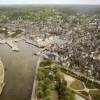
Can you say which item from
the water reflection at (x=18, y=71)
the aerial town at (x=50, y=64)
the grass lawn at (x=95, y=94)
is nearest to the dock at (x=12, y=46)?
the aerial town at (x=50, y=64)

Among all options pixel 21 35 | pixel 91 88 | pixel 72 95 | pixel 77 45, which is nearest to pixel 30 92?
pixel 72 95

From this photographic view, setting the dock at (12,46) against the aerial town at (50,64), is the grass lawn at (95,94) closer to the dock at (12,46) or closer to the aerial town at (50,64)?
the aerial town at (50,64)

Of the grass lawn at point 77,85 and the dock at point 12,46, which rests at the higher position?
the dock at point 12,46

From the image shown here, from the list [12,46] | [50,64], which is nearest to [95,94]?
[50,64]

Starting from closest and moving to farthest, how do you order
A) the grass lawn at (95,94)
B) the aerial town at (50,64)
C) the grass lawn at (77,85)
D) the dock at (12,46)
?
the grass lawn at (95,94) < the aerial town at (50,64) < the grass lawn at (77,85) < the dock at (12,46)

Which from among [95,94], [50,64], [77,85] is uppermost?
[50,64]

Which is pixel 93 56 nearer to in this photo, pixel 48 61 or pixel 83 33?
pixel 48 61

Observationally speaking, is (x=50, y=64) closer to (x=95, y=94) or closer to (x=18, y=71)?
(x=18, y=71)

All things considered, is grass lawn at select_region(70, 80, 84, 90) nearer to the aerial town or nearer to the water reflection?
the aerial town
